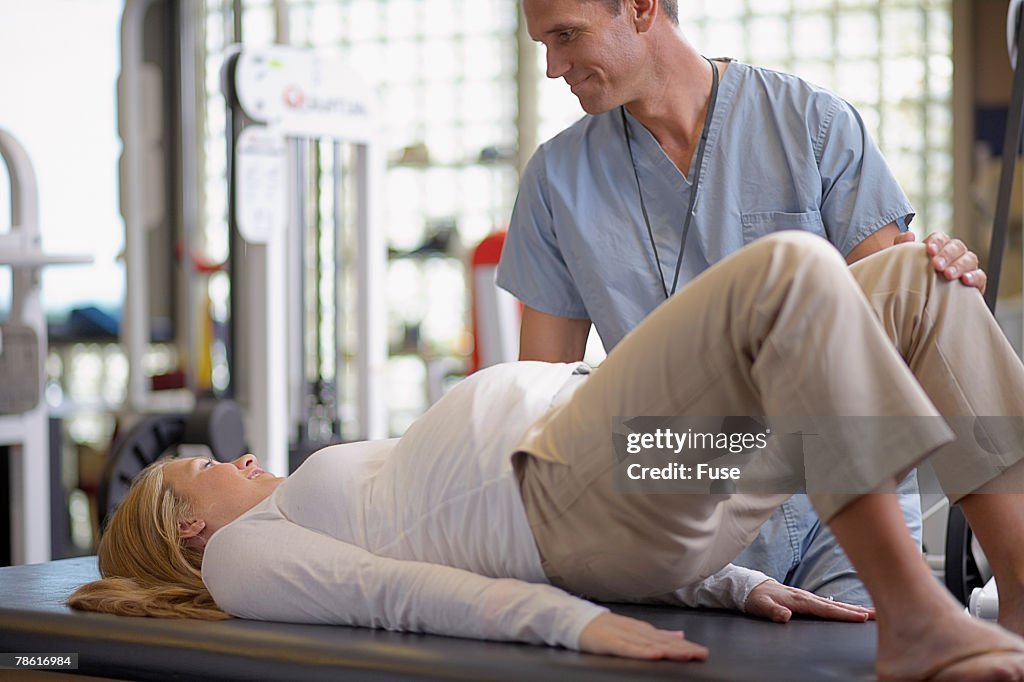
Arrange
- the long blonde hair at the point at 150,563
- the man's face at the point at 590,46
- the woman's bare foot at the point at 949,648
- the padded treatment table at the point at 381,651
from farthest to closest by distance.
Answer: the man's face at the point at 590,46
the long blonde hair at the point at 150,563
the padded treatment table at the point at 381,651
the woman's bare foot at the point at 949,648

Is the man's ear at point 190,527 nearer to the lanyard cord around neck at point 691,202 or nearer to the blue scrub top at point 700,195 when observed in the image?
the blue scrub top at point 700,195

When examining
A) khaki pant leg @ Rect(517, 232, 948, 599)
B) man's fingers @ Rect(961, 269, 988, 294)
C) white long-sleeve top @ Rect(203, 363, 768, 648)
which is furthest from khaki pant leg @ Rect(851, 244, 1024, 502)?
white long-sleeve top @ Rect(203, 363, 768, 648)

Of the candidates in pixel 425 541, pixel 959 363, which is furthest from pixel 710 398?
pixel 425 541

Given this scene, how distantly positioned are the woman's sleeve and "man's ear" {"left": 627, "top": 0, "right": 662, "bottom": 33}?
2.87ft

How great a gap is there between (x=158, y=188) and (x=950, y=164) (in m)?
3.74

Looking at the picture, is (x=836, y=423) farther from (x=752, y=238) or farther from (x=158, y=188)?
(x=158, y=188)

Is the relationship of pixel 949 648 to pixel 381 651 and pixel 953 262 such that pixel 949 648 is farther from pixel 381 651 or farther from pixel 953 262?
pixel 381 651

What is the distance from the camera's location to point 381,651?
4.71 ft

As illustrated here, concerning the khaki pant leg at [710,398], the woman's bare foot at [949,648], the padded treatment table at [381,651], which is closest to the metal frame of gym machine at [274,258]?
the padded treatment table at [381,651]

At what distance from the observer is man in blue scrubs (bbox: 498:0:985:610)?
187cm

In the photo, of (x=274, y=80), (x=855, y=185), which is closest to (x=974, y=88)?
(x=274, y=80)

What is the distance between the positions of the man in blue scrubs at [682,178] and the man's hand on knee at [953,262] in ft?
1.30

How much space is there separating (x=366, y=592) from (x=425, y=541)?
0.09 meters

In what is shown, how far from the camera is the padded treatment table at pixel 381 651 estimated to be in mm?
1300
